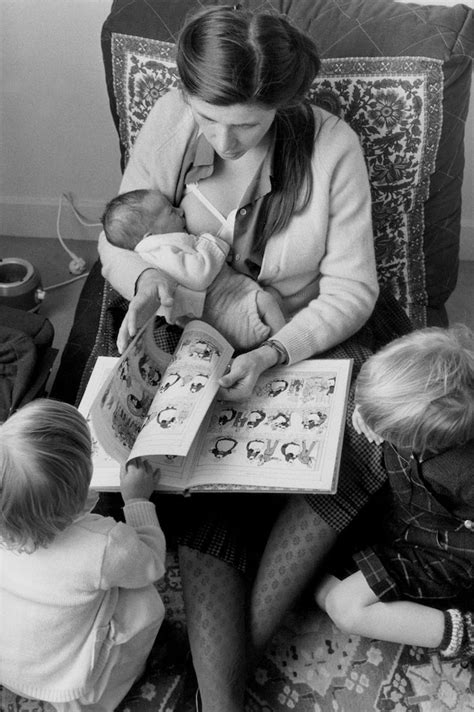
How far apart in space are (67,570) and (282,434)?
17.2 inches

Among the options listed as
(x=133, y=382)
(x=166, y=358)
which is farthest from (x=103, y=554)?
(x=166, y=358)

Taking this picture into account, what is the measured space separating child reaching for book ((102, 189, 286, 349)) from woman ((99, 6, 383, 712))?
3 cm

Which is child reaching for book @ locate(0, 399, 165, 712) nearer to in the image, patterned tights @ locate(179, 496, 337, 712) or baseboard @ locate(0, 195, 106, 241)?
patterned tights @ locate(179, 496, 337, 712)

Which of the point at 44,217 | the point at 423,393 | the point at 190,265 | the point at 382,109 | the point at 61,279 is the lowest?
the point at 61,279

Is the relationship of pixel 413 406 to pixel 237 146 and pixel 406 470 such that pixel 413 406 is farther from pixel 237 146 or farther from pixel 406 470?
pixel 237 146

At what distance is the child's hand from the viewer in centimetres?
136

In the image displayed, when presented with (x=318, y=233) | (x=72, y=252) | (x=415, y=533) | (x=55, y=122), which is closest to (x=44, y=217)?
(x=72, y=252)

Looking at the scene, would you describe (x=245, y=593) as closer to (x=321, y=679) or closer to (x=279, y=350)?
(x=321, y=679)

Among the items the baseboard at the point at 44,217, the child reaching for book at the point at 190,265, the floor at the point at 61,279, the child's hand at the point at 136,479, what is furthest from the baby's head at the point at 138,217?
the baseboard at the point at 44,217

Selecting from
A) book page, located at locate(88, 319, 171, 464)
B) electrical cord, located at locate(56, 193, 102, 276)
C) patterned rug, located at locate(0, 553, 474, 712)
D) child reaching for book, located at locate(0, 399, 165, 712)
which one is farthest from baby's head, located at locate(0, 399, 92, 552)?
electrical cord, located at locate(56, 193, 102, 276)

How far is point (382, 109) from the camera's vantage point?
5.53ft

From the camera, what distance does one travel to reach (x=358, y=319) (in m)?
1.63

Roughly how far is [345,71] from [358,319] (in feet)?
1.68

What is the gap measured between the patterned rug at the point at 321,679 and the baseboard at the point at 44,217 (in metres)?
1.38
